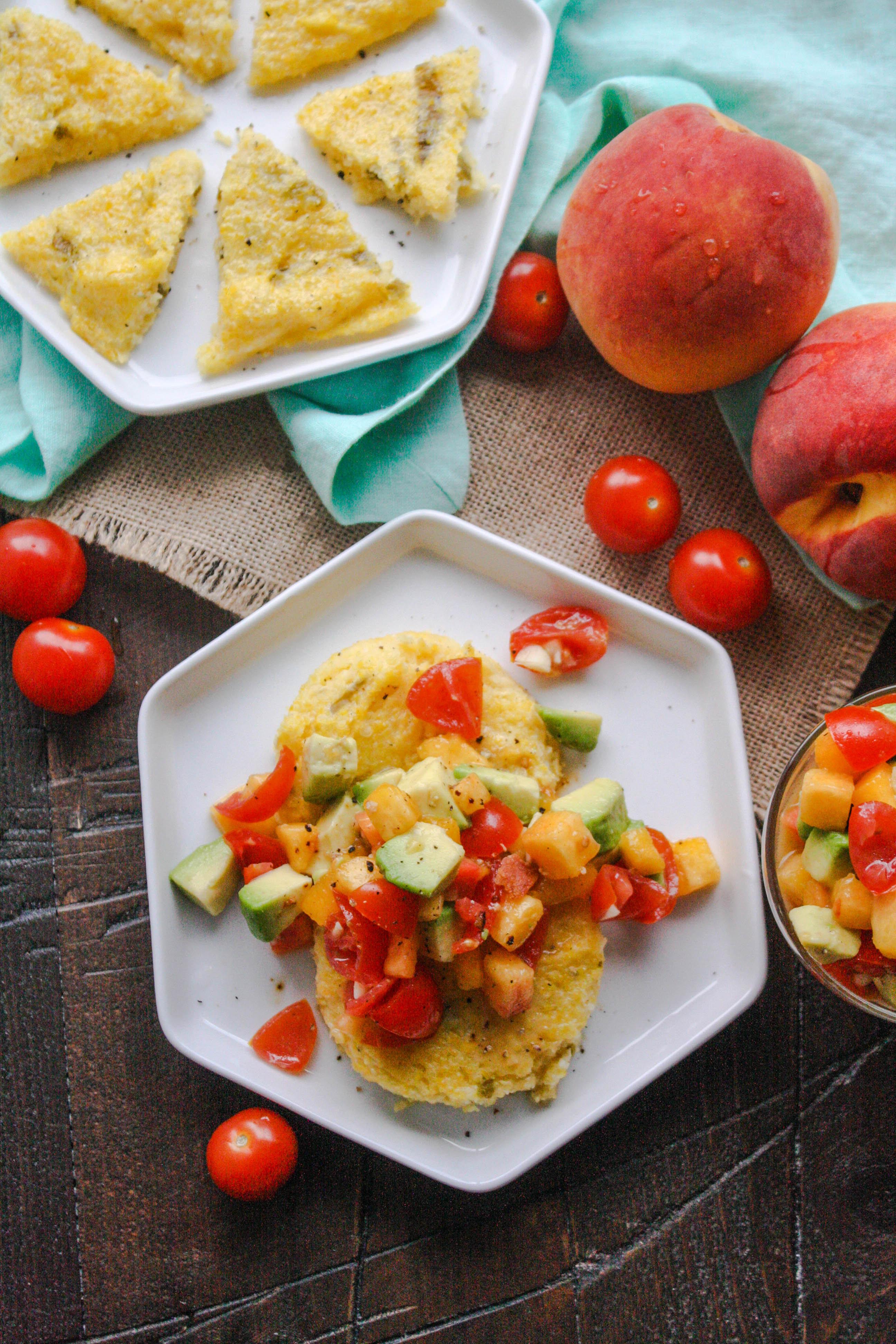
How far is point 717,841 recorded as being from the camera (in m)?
2.91

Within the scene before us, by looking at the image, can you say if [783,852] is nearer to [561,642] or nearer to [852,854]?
[852,854]

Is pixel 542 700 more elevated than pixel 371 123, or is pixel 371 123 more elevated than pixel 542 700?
pixel 371 123

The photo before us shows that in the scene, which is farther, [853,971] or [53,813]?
[53,813]

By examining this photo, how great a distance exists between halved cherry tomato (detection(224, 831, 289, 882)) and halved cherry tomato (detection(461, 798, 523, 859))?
58cm

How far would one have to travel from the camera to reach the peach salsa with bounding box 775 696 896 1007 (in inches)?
89.0

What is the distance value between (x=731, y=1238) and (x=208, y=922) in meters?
1.90

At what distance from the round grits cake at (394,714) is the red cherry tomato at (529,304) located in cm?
105

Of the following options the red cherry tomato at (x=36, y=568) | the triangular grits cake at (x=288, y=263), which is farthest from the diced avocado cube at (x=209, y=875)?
the triangular grits cake at (x=288, y=263)

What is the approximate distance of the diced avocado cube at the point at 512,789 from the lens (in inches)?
104

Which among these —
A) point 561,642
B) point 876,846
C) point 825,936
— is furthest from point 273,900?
point 876,846

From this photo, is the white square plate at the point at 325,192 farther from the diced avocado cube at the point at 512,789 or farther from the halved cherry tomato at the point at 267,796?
the diced avocado cube at the point at 512,789

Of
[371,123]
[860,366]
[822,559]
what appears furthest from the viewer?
[371,123]

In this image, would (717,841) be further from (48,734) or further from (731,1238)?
(48,734)

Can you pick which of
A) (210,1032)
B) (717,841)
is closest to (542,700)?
(717,841)
